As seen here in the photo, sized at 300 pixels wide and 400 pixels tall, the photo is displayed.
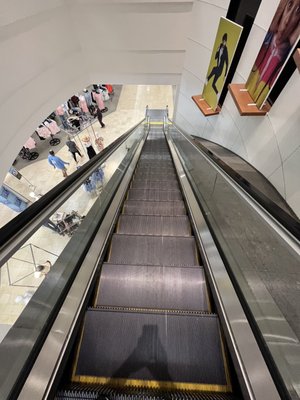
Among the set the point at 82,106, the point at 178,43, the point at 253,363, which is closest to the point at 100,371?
the point at 253,363

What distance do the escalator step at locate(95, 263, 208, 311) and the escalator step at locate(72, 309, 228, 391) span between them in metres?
0.19

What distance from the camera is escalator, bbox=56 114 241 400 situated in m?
1.15

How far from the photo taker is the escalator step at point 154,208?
10.0 feet

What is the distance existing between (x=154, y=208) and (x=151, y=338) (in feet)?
6.45

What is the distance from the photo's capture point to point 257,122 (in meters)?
3.29

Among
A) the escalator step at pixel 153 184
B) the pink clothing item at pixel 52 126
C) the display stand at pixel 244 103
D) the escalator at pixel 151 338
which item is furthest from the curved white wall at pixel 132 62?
the pink clothing item at pixel 52 126

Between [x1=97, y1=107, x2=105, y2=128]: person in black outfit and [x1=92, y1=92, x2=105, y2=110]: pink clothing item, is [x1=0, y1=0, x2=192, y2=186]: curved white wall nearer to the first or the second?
[x1=97, y1=107, x2=105, y2=128]: person in black outfit

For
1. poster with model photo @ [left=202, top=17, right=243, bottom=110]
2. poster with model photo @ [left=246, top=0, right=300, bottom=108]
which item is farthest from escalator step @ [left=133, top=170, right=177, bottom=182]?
poster with model photo @ [left=246, top=0, right=300, bottom=108]

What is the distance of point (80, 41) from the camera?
6.57 metres

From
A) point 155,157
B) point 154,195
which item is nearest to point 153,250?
point 154,195

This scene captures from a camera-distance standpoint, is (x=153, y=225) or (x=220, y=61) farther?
(x=220, y=61)

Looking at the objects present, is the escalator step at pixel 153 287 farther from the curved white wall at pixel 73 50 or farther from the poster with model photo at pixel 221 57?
the curved white wall at pixel 73 50

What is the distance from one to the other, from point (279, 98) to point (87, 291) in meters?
3.19

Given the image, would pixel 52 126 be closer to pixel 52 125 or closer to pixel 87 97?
pixel 52 125
